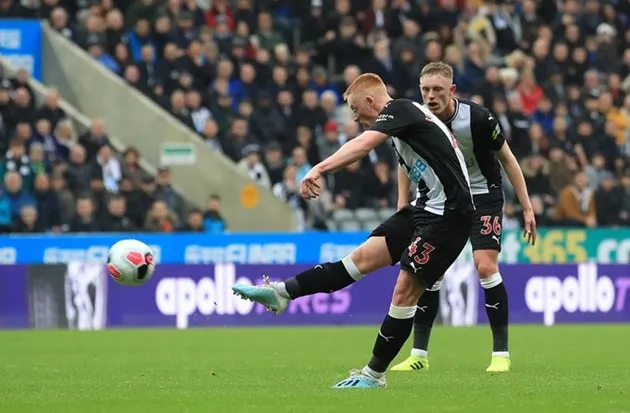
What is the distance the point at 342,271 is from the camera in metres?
9.64

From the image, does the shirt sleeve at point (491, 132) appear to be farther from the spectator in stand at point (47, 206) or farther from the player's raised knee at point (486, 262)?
the spectator in stand at point (47, 206)

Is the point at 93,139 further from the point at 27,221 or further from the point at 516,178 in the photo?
the point at 516,178

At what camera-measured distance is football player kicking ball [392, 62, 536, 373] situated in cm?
1095

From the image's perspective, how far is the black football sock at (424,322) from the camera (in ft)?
37.5

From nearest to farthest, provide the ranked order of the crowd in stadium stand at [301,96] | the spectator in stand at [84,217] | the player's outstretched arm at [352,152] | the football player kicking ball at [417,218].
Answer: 1. the player's outstretched arm at [352,152]
2. the football player kicking ball at [417,218]
3. the spectator in stand at [84,217]
4. the crowd in stadium stand at [301,96]

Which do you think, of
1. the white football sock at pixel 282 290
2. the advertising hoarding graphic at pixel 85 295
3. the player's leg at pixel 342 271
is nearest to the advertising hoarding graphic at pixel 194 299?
the advertising hoarding graphic at pixel 85 295

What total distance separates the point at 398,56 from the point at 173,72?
3971mm

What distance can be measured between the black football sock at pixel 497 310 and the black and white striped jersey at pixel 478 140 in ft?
2.30

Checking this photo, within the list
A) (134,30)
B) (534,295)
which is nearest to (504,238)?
(534,295)

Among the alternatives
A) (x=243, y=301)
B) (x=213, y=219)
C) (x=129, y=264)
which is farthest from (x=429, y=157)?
(x=213, y=219)

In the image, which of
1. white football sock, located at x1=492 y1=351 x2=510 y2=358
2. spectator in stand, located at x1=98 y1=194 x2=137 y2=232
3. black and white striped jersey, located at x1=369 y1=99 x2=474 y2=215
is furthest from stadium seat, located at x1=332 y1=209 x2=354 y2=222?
black and white striped jersey, located at x1=369 y1=99 x2=474 y2=215

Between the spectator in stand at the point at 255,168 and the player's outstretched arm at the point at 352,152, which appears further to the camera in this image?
the spectator in stand at the point at 255,168

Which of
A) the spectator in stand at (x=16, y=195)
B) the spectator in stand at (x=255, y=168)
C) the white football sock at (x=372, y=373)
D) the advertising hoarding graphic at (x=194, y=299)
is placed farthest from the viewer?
the spectator in stand at (x=255, y=168)

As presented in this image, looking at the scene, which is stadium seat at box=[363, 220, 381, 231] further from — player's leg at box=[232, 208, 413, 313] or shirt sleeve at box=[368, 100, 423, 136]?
shirt sleeve at box=[368, 100, 423, 136]
